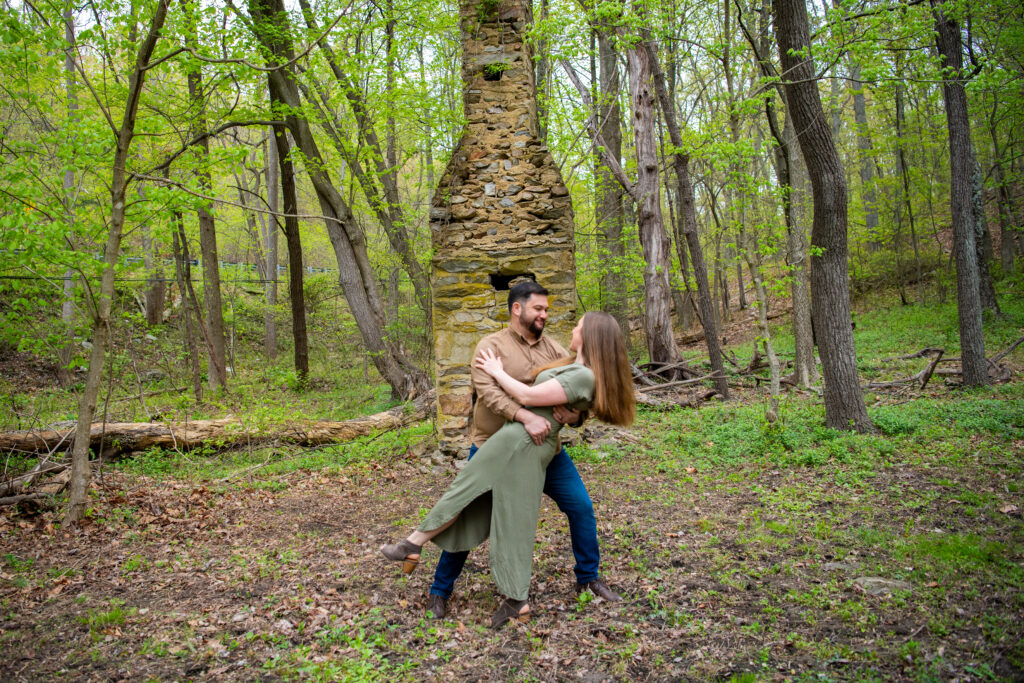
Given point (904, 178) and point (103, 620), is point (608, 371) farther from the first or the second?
point (904, 178)

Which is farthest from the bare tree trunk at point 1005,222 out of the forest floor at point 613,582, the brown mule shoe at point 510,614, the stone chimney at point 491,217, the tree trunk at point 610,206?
the brown mule shoe at point 510,614

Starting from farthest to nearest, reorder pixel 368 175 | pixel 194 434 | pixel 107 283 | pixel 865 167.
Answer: pixel 865 167, pixel 368 175, pixel 194 434, pixel 107 283

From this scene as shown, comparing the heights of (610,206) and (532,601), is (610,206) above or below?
above

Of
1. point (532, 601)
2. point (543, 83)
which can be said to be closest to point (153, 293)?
point (543, 83)

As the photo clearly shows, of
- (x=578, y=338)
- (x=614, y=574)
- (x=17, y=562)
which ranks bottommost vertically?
(x=614, y=574)

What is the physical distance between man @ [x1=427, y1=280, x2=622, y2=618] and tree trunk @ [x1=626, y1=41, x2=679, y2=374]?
8.25m

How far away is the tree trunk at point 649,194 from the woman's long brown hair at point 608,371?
8418 mm

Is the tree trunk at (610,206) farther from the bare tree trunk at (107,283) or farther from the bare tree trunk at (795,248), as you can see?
the bare tree trunk at (107,283)

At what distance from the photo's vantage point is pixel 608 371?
335 centimetres

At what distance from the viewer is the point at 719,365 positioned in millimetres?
10461

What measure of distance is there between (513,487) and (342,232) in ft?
29.9

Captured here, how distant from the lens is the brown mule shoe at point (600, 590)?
3.67 m

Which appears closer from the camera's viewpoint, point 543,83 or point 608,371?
point 608,371

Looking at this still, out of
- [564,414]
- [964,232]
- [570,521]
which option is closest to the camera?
[564,414]
